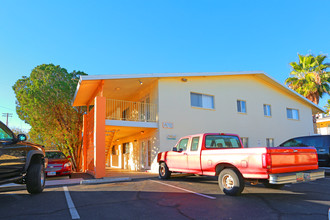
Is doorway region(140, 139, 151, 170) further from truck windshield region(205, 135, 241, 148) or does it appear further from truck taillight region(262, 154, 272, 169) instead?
truck taillight region(262, 154, 272, 169)

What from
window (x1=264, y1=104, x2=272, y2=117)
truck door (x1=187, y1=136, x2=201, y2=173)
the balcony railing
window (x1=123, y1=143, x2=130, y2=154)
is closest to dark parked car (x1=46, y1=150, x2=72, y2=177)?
the balcony railing

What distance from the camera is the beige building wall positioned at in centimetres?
1442

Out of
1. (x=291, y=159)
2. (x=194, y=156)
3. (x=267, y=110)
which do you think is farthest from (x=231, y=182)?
(x=267, y=110)

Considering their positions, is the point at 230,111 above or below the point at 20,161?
above

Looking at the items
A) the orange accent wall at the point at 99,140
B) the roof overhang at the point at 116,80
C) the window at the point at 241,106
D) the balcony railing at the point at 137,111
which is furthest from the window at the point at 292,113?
the orange accent wall at the point at 99,140

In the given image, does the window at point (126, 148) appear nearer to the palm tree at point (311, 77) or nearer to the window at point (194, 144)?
the window at point (194, 144)

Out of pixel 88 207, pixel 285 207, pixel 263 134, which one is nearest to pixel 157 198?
pixel 88 207

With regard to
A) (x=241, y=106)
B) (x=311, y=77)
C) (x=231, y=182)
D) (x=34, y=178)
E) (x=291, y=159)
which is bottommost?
(x=231, y=182)

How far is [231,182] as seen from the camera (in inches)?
253

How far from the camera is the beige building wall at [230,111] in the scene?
14.4 meters

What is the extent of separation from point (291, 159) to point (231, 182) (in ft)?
5.19

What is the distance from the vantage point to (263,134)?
59.9 ft

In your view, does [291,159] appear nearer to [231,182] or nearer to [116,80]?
[231,182]

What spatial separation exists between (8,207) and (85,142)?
11.0 meters
